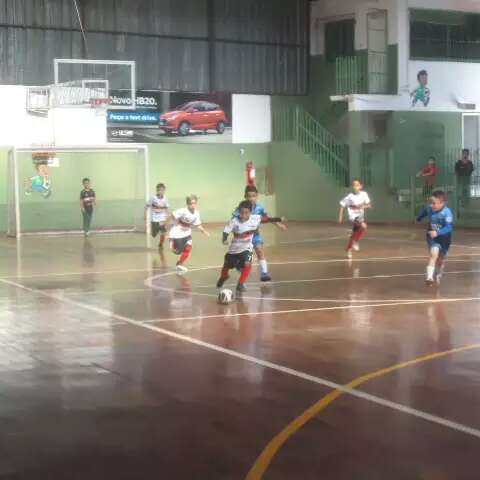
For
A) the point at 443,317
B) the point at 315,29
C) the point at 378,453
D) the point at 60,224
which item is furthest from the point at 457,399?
the point at 315,29

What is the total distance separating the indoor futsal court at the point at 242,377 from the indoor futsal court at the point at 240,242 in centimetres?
3

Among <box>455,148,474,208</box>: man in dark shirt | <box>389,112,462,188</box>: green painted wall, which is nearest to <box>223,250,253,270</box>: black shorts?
<box>455,148,474,208</box>: man in dark shirt

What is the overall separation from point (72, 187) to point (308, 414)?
28.1 m

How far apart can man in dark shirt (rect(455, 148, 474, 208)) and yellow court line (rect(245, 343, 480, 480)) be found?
23804 millimetres

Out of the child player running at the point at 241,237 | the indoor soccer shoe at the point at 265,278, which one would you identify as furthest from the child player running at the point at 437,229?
the child player running at the point at 241,237

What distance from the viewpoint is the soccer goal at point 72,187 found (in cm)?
3334

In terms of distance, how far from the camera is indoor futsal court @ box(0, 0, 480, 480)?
7.41 metres

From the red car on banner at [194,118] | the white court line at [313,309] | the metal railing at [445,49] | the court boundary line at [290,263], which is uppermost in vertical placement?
the metal railing at [445,49]

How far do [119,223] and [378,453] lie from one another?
96.3ft

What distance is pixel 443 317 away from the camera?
43.5 feet

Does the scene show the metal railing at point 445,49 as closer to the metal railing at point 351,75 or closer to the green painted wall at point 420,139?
the metal railing at point 351,75

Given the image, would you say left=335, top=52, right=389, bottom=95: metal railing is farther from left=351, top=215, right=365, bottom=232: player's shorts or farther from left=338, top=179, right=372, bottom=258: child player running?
left=351, top=215, right=365, bottom=232: player's shorts

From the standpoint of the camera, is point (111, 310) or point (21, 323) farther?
point (111, 310)

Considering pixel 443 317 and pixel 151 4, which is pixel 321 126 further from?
pixel 443 317
